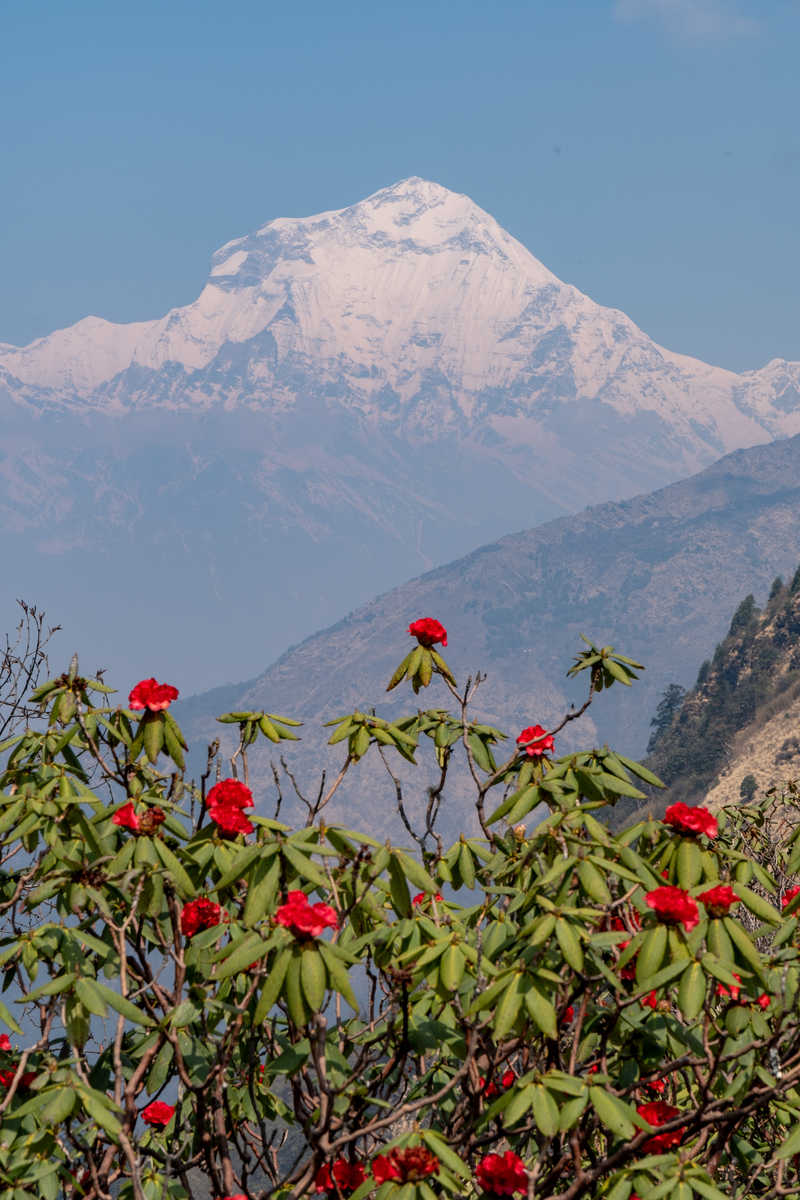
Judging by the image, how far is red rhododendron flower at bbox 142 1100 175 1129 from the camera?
7200mm

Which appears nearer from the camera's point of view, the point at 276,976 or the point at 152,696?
the point at 276,976

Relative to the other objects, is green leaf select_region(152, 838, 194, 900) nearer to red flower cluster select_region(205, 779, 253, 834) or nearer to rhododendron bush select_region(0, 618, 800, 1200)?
rhododendron bush select_region(0, 618, 800, 1200)

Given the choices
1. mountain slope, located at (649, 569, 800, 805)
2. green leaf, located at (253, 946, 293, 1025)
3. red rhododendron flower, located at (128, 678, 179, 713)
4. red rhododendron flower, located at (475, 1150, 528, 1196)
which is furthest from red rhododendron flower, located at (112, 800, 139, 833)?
mountain slope, located at (649, 569, 800, 805)

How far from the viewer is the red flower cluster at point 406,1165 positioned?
4.59 meters

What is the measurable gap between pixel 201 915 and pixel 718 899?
3.01m

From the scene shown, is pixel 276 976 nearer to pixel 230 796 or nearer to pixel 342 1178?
pixel 230 796

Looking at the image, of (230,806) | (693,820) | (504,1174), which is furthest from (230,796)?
(693,820)

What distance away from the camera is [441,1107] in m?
6.90

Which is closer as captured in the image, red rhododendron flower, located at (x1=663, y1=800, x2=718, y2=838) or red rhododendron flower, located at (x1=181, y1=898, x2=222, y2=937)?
red rhododendron flower, located at (x1=663, y1=800, x2=718, y2=838)

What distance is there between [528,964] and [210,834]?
2.11m

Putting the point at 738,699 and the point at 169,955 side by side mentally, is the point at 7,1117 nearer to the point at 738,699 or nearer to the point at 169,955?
the point at 169,955

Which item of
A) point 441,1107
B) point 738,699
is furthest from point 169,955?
point 738,699

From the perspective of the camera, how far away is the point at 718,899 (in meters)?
4.91

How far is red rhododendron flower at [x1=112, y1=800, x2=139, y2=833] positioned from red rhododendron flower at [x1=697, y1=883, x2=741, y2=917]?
2866 mm
